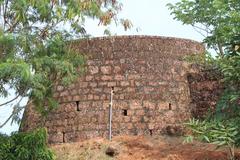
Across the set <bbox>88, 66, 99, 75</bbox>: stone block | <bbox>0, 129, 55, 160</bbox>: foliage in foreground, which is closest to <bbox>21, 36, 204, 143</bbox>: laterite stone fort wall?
<bbox>88, 66, 99, 75</bbox>: stone block

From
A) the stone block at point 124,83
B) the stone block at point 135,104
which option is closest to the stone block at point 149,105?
the stone block at point 135,104

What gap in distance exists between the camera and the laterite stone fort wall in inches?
518

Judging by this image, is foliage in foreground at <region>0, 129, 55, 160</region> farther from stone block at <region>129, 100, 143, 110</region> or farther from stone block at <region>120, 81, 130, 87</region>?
stone block at <region>120, 81, 130, 87</region>

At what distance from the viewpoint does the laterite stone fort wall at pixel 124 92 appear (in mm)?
13148

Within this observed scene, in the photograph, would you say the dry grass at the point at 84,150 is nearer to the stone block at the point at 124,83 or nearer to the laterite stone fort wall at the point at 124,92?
the laterite stone fort wall at the point at 124,92

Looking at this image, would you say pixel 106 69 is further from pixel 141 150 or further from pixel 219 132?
pixel 219 132

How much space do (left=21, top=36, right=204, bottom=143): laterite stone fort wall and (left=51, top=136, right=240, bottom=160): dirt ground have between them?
1.29 feet

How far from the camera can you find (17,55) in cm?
1089

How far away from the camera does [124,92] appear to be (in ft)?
43.8

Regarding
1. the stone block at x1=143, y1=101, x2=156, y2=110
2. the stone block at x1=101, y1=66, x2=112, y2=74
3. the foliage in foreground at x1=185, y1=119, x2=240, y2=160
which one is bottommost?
the foliage in foreground at x1=185, y1=119, x2=240, y2=160

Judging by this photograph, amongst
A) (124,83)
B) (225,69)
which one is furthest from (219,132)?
(124,83)

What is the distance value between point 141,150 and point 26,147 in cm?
246

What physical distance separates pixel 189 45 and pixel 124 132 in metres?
2.85

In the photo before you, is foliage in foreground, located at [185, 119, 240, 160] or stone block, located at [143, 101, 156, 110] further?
stone block, located at [143, 101, 156, 110]
